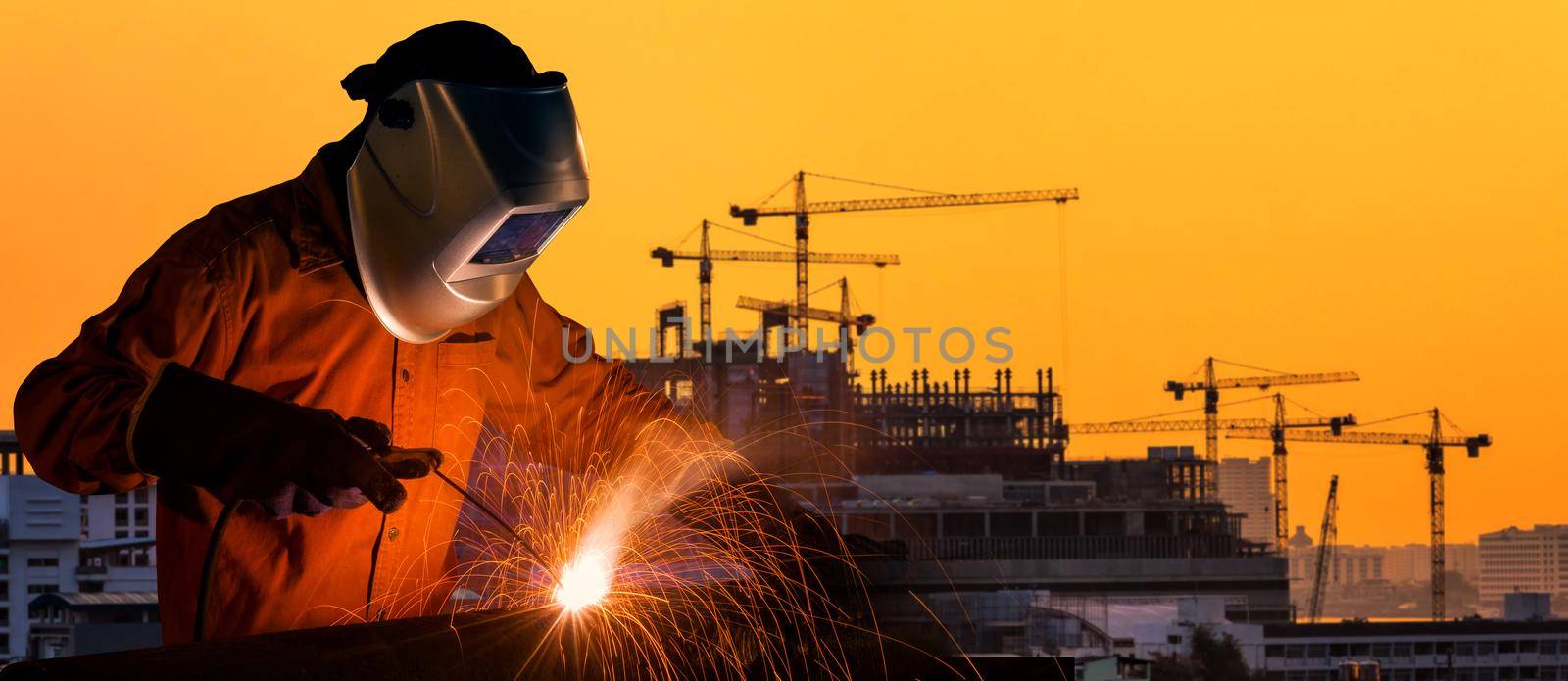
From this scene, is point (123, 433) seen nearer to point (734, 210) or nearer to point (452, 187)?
point (452, 187)

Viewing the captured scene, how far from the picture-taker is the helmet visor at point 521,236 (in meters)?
2.42

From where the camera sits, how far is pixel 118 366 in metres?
2.28

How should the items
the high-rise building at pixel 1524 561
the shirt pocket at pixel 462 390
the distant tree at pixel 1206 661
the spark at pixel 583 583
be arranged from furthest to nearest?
1. the high-rise building at pixel 1524 561
2. the distant tree at pixel 1206 661
3. the shirt pocket at pixel 462 390
4. the spark at pixel 583 583

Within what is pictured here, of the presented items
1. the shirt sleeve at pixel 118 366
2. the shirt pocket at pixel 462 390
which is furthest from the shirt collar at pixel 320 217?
the shirt pocket at pixel 462 390

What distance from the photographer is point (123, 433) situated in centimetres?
213

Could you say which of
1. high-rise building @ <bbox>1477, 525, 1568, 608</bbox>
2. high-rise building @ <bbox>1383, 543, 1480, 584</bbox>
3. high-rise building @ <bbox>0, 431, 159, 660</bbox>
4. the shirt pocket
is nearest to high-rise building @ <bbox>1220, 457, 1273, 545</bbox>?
high-rise building @ <bbox>1383, 543, 1480, 584</bbox>

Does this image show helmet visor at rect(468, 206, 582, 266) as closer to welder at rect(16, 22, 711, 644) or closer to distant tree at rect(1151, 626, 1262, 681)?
welder at rect(16, 22, 711, 644)

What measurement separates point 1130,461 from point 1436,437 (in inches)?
868

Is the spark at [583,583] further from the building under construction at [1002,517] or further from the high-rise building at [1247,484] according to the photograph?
the high-rise building at [1247,484]

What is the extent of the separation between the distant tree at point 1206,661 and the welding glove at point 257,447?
72.8 meters

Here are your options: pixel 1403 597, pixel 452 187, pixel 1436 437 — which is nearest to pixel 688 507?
pixel 452 187

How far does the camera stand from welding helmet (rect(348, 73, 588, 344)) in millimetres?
2375

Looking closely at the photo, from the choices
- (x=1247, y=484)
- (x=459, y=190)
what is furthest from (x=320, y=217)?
(x=1247, y=484)

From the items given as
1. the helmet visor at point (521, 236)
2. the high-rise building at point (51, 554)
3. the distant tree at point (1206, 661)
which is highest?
the helmet visor at point (521, 236)
